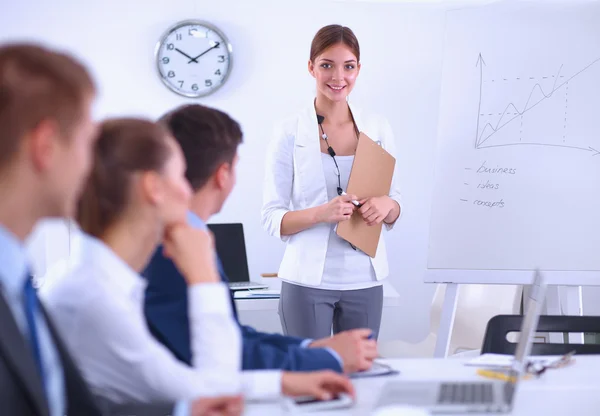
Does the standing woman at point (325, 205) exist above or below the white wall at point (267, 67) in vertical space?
below

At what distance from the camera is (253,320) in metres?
4.35

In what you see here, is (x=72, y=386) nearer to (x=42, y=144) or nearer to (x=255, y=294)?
(x=42, y=144)

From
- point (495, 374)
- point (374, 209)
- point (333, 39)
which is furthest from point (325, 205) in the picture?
point (495, 374)

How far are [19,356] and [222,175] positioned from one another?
0.76m

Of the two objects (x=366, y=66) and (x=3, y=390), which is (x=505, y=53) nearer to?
(x=366, y=66)

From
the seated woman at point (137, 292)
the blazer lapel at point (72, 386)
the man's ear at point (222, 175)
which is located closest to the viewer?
the blazer lapel at point (72, 386)

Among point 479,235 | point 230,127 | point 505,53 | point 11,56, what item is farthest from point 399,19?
point 11,56

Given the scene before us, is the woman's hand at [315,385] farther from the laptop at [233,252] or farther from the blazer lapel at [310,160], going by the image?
the laptop at [233,252]

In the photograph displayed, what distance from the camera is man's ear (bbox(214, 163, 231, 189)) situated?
161 centimetres

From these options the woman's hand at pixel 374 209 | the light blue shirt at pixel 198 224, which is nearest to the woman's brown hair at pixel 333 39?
the woman's hand at pixel 374 209

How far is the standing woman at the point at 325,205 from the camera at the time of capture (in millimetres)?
2494

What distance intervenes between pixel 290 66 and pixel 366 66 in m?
0.46

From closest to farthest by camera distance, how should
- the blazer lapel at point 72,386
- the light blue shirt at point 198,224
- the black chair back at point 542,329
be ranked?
1. the blazer lapel at point 72,386
2. the light blue shirt at point 198,224
3. the black chair back at point 542,329

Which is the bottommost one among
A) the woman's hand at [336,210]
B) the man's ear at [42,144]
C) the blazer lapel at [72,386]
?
the blazer lapel at [72,386]
